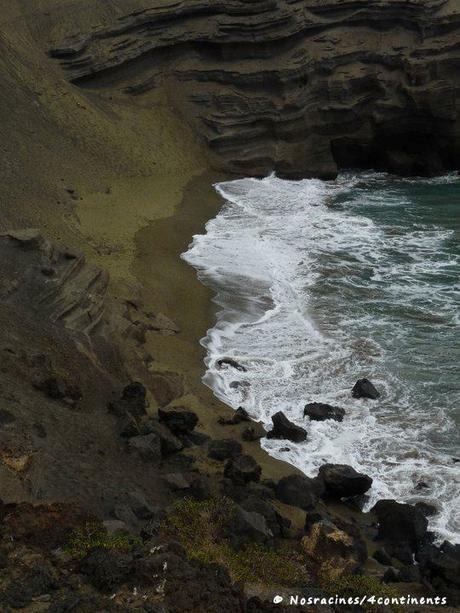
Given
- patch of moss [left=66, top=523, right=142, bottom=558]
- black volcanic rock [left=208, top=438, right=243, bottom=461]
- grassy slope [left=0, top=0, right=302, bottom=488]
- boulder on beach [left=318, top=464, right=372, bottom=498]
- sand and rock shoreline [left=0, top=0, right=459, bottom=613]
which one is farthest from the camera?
grassy slope [left=0, top=0, right=302, bottom=488]

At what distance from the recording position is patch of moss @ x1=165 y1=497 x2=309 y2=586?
10781 millimetres

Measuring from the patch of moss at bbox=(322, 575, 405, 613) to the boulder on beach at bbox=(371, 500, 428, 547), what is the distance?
2.72 meters

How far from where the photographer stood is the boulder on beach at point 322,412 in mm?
17359

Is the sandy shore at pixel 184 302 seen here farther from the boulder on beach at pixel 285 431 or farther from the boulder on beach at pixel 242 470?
the boulder on beach at pixel 242 470

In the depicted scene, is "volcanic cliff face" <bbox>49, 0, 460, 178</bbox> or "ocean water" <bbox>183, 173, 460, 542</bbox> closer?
"ocean water" <bbox>183, 173, 460, 542</bbox>

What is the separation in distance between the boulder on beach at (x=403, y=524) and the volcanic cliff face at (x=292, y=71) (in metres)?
26.1

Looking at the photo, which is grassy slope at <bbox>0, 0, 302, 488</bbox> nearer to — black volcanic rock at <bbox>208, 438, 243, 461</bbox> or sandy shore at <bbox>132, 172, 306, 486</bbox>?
sandy shore at <bbox>132, 172, 306, 486</bbox>

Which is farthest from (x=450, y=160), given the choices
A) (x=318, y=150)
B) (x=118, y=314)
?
(x=118, y=314)

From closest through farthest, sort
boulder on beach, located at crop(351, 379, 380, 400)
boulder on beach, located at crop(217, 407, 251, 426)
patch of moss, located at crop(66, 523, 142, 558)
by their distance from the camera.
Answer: patch of moss, located at crop(66, 523, 142, 558), boulder on beach, located at crop(217, 407, 251, 426), boulder on beach, located at crop(351, 379, 380, 400)

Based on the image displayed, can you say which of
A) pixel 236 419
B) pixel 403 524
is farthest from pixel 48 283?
pixel 403 524

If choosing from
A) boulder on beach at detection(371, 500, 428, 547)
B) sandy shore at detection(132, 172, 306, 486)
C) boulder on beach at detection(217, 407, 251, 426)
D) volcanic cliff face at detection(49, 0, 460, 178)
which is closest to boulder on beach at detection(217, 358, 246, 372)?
sandy shore at detection(132, 172, 306, 486)

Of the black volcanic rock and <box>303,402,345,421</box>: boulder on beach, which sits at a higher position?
the black volcanic rock

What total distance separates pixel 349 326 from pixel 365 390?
12.9ft

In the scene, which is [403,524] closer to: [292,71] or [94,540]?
[94,540]
